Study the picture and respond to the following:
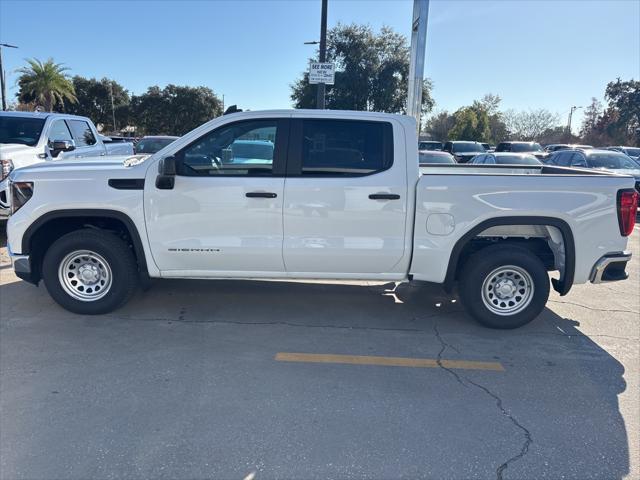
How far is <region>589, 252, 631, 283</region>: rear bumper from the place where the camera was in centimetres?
454

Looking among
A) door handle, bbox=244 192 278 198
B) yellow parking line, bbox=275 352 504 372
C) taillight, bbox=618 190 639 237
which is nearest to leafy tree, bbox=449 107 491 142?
taillight, bbox=618 190 639 237

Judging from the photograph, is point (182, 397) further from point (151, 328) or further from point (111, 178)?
point (111, 178)

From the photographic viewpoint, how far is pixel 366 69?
96.2 feet

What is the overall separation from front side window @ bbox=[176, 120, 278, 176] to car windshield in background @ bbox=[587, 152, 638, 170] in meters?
12.3

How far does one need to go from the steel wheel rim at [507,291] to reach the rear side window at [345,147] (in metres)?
1.56

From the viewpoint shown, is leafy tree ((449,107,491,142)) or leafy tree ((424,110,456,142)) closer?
leafy tree ((449,107,491,142))

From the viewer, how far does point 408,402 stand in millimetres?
3424

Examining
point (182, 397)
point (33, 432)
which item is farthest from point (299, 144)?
point (33, 432)

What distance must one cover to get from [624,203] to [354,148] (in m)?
2.55

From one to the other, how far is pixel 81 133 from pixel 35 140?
5.67 feet

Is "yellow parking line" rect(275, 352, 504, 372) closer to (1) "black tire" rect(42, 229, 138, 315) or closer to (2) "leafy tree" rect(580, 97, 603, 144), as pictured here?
(1) "black tire" rect(42, 229, 138, 315)

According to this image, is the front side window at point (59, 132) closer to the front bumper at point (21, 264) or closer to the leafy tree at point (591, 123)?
the front bumper at point (21, 264)

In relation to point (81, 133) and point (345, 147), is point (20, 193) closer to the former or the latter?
point (345, 147)

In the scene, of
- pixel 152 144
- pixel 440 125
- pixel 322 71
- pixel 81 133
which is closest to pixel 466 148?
pixel 322 71
